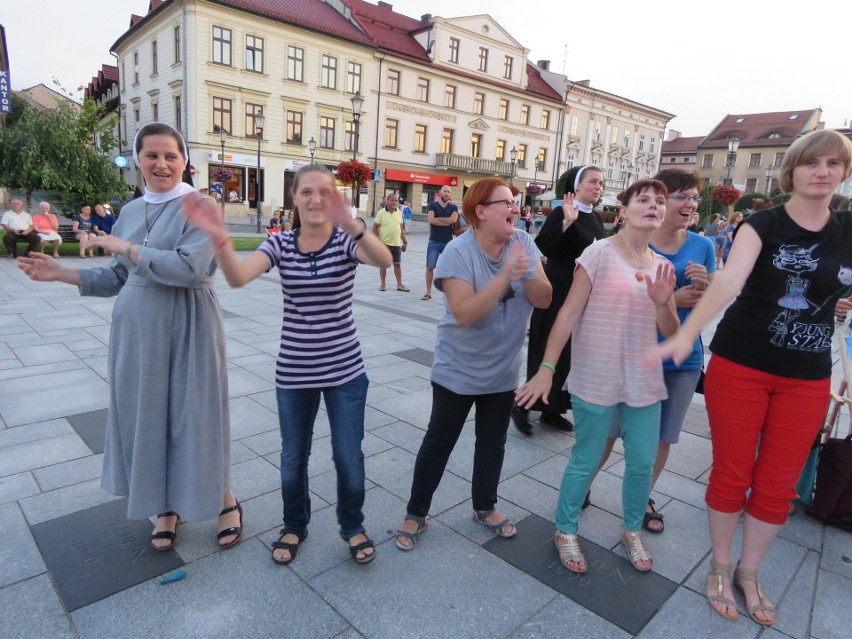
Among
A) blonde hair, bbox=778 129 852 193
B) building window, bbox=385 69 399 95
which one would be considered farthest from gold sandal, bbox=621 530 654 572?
building window, bbox=385 69 399 95

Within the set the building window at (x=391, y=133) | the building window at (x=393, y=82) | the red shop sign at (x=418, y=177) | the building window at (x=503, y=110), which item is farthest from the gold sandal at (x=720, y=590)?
the building window at (x=503, y=110)

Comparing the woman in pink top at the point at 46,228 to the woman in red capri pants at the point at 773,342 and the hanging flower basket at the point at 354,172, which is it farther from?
the woman in red capri pants at the point at 773,342

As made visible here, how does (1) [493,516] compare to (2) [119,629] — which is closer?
(2) [119,629]

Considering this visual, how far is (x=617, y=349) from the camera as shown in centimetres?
244

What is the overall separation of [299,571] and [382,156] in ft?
116

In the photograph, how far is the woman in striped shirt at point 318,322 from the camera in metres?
2.24

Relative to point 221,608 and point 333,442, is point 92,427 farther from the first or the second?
point 333,442

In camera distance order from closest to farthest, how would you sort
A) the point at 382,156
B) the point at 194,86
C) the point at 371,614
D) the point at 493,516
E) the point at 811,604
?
the point at 371,614
the point at 811,604
the point at 493,516
the point at 194,86
the point at 382,156

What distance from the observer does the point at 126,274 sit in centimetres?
248

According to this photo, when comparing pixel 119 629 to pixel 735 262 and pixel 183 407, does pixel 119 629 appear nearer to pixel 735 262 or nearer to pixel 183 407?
pixel 183 407

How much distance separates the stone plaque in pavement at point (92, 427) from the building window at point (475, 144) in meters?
38.8

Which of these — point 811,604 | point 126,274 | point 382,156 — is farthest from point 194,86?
point 811,604

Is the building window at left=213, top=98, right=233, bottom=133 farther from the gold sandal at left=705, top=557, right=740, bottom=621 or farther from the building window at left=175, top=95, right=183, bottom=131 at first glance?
the gold sandal at left=705, top=557, right=740, bottom=621

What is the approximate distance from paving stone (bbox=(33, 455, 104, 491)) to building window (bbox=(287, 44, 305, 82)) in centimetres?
3218
